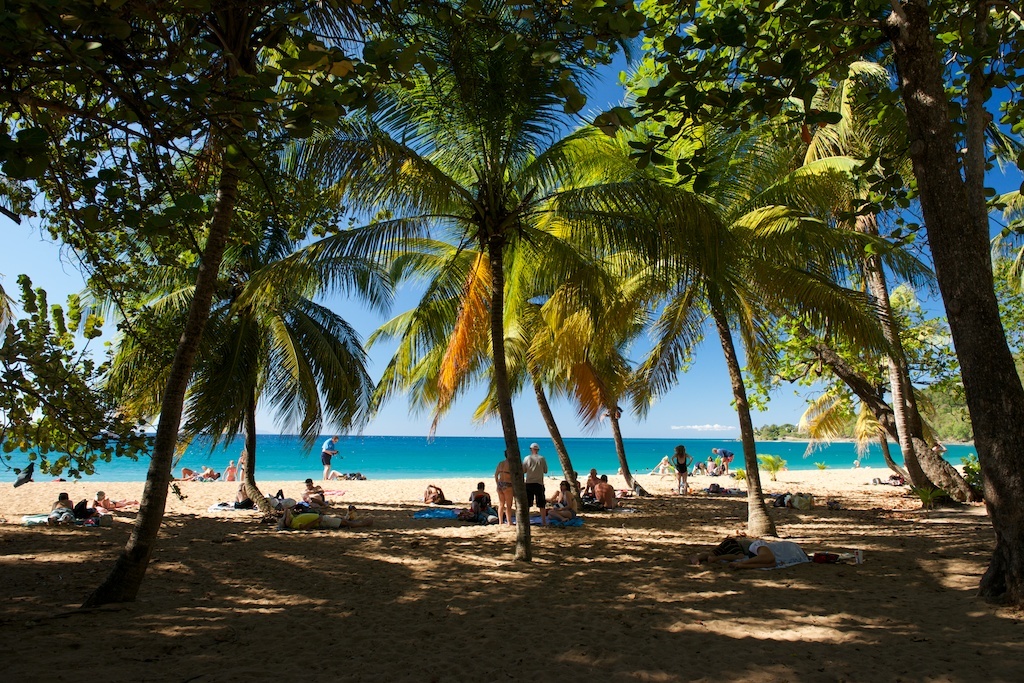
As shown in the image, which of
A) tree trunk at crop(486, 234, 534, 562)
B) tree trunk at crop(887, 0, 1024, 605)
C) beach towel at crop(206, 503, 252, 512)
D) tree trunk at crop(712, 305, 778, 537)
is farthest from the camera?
beach towel at crop(206, 503, 252, 512)

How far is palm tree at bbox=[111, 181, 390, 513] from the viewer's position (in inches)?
432

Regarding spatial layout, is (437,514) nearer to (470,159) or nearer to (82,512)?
(82,512)

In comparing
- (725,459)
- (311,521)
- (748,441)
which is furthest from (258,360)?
(725,459)

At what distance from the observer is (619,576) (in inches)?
278

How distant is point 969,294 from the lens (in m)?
4.85

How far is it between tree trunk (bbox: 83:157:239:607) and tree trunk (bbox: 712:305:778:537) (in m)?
6.44

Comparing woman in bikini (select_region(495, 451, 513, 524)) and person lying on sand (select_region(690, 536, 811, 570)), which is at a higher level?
woman in bikini (select_region(495, 451, 513, 524))

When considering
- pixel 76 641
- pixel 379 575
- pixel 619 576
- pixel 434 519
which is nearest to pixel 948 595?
pixel 619 576

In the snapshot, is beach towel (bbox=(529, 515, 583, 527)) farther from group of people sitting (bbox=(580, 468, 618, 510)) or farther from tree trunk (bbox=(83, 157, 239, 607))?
tree trunk (bbox=(83, 157, 239, 607))

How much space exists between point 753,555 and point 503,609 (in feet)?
10.5

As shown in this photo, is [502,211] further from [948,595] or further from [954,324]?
[948,595]

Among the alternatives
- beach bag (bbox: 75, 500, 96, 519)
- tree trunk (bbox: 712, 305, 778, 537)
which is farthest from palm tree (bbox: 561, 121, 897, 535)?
beach bag (bbox: 75, 500, 96, 519)

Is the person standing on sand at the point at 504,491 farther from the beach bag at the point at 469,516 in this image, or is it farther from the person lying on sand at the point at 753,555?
the person lying on sand at the point at 753,555

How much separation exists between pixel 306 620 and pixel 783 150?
9468mm
